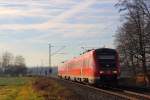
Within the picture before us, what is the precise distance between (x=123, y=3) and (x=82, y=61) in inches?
425

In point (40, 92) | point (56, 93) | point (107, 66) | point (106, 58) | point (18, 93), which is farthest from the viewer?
point (18, 93)

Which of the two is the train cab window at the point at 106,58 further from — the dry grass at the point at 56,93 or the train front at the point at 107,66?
the dry grass at the point at 56,93

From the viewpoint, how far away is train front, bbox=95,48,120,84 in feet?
137

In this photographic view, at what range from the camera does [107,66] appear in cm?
4228

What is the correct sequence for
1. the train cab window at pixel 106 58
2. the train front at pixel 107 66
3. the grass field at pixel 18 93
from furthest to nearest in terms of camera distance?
the train cab window at pixel 106 58, the train front at pixel 107 66, the grass field at pixel 18 93

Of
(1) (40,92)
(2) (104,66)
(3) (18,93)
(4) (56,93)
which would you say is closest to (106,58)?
(2) (104,66)

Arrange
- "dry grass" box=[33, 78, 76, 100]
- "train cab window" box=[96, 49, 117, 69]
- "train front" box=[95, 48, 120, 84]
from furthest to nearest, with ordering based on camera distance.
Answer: "train cab window" box=[96, 49, 117, 69]
"train front" box=[95, 48, 120, 84]
"dry grass" box=[33, 78, 76, 100]

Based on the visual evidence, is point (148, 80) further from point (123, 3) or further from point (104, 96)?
point (104, 96)

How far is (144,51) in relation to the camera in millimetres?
59656

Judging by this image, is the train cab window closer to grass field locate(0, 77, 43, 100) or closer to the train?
the train

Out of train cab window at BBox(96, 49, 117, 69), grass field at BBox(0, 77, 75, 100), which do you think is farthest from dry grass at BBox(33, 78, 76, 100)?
train cab window at BBox(96, 49, 117, 69)

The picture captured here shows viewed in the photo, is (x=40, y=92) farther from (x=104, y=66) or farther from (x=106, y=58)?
(x=106, y=58)

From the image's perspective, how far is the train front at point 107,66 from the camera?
41.8 meters

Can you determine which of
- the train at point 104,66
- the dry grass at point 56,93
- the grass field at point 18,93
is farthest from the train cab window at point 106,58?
the grass field at point 18,93
